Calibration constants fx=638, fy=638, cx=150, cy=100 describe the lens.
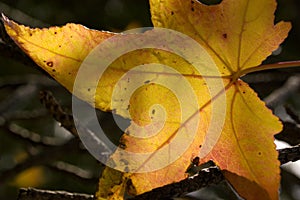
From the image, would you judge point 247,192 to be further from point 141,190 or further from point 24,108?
point 24,108

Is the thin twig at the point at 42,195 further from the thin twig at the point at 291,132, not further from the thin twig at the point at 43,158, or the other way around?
the thin twig at the point at 43,158

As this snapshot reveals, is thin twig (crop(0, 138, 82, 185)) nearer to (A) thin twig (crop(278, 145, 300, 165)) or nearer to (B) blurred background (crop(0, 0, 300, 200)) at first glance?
(B) blurred background (crop(0, 0, 300, 200))

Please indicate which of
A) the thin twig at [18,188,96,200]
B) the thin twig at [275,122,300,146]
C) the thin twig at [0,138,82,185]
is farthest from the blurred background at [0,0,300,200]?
the thin twig at [18,188,96,200]

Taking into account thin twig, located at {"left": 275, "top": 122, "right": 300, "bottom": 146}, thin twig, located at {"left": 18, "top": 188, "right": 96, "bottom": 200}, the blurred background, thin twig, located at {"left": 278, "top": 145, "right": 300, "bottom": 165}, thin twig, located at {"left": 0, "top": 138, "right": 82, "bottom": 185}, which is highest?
the blurred background

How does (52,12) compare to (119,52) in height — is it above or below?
above

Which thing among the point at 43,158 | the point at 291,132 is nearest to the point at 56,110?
the point at 291,132

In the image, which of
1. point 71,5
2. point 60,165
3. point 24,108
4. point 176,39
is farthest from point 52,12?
point 176,39

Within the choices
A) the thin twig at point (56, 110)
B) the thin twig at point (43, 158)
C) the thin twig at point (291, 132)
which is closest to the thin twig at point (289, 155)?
the thin twig at point (291, 132)

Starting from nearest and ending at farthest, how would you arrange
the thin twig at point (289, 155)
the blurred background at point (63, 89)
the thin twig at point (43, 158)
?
the thin twig at point (289, 155), the thin twig at point (43, 158), the blurred background at point (63, 89)

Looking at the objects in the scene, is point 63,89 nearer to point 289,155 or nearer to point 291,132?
point 291,132

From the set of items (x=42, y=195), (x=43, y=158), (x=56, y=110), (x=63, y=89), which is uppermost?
(x=63, y=89)

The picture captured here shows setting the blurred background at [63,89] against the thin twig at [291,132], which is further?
the blurred background at [63,89]
